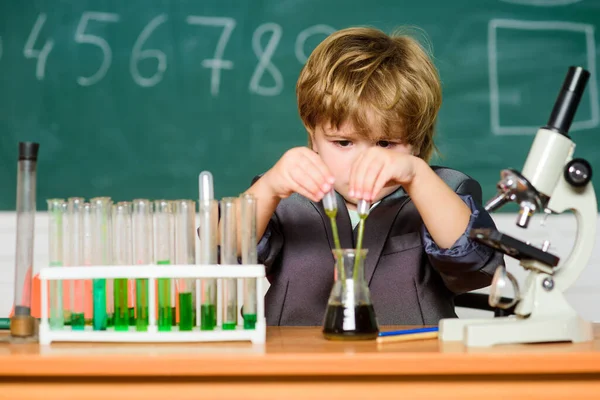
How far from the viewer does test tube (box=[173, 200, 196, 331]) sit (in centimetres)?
100

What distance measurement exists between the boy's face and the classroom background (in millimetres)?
808

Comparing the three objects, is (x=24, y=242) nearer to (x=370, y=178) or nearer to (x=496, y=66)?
(x=370, y=178)

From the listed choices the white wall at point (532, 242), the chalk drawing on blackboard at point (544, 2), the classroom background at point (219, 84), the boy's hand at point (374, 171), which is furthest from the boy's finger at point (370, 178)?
the chalk drawing on blackboard at point (544, 2)

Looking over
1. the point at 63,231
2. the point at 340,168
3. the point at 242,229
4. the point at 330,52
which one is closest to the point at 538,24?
the point at 330,52

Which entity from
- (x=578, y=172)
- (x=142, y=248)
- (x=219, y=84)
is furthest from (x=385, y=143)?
(x=219, y=84)

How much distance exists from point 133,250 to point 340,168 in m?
0.50

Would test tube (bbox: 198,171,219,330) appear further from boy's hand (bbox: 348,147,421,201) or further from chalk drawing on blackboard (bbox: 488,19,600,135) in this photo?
chalk drawing on blackboard (bbox: 488,19,600,135)

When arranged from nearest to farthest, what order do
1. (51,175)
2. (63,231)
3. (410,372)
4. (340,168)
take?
(410,372), (63,231), (340,168), (51,175)

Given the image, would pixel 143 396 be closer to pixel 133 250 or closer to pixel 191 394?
pixel 191 394

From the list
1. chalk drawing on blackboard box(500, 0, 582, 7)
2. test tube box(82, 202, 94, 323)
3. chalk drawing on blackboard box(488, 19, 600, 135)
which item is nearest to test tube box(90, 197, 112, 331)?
test tube box(82, 202, 94, 323)

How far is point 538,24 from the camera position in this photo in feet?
7.53

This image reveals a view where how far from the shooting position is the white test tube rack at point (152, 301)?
0.98m

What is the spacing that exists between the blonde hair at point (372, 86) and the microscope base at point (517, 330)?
495 millimetres

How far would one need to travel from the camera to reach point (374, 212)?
1.54 metres
